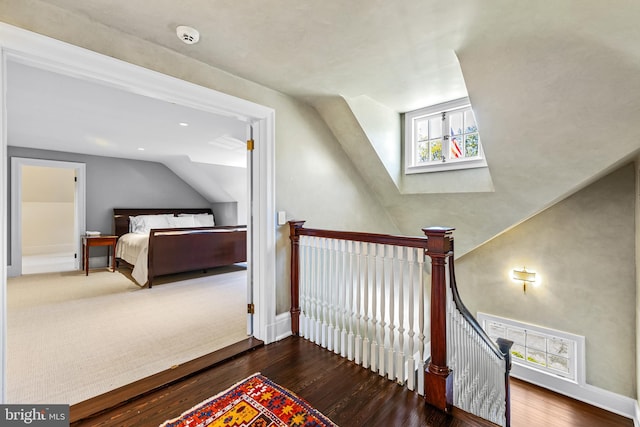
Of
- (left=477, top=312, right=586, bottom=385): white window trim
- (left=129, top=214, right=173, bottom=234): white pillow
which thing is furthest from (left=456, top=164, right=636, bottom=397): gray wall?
(left=129, top=214, right=173, bottom=234): white pillow

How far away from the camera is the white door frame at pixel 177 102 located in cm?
140

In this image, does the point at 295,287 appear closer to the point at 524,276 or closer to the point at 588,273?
the point at 524,276

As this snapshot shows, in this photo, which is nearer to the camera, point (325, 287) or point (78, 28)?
point (78, 28)

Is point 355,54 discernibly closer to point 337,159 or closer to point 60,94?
point 337,159

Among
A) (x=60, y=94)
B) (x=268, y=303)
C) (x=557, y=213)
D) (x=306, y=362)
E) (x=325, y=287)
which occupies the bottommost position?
(x=306, y=362)

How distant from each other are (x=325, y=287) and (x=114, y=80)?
6.71ft

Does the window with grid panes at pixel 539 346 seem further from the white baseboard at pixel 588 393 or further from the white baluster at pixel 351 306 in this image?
the white baluster at pixel 351 306

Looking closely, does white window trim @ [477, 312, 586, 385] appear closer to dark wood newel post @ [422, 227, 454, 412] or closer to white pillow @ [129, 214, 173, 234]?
dark wood newel post @ [422, 227, 454, 412]

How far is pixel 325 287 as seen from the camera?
2395 millimetres

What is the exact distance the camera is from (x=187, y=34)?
1711 millimetres

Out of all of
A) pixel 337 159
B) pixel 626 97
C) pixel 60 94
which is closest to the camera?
pixel 626 97

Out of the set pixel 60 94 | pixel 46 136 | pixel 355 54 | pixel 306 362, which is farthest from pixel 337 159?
pixel 46 136

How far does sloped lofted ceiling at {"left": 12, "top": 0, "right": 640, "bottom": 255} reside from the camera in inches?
60.4

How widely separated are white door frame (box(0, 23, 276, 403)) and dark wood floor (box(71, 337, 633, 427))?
34cm
